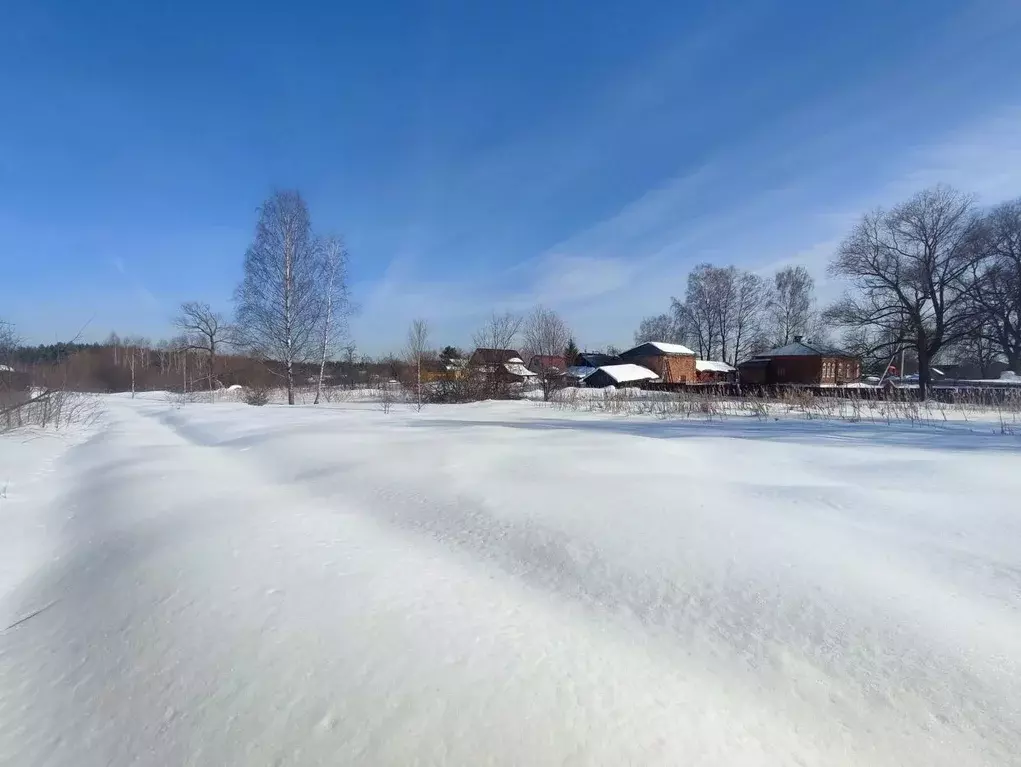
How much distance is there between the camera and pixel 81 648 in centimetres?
257

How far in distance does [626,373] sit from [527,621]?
36.5 metres

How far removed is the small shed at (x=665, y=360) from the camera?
141 ft

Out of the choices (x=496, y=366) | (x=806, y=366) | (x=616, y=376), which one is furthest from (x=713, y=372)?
(x=496, y=366)

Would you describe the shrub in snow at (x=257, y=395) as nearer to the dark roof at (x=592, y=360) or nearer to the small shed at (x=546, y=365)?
the small shed at (x=546, y=365)

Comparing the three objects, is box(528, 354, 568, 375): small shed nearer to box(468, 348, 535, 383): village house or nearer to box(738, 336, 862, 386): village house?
box(468, 348, 535, 383): village house

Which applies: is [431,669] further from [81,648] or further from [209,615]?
[81,648]

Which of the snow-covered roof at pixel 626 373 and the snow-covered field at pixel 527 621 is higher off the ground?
the snow-covered roof at pixel 626 373

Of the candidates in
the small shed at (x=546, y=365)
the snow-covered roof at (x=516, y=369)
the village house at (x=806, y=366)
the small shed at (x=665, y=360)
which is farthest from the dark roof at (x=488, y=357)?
the village house at (x=806, y=366)

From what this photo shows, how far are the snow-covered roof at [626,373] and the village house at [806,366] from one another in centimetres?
855

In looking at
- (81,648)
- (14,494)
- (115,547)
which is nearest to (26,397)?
(14,494)

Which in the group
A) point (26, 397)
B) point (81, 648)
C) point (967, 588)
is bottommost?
point (81, 648)

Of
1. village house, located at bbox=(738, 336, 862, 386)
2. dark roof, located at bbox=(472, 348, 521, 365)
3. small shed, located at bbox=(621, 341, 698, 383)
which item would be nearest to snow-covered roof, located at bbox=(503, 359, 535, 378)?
dark roof, located at bbox=(472, 348, 521, 365)

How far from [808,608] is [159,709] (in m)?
3.05

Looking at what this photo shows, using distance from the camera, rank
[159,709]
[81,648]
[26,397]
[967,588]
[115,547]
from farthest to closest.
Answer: [26,397], [115,547], [967,588], [81,648], [159,709]
